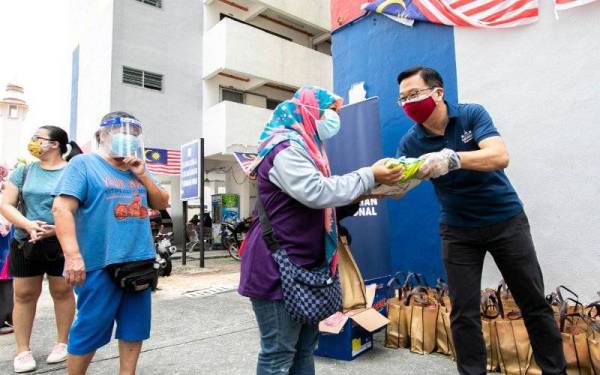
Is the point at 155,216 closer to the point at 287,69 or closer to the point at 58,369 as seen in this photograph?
the point at 58,369

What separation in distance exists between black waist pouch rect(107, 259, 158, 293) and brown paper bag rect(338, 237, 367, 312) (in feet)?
3.44

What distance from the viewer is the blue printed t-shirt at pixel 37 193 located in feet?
9.04

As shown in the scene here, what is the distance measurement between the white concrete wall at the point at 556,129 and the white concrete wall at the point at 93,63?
11.2 m

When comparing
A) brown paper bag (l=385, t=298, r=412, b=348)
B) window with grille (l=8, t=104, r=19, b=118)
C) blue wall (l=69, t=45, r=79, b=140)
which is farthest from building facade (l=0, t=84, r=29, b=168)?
brown paper bag (l=385, t=298, r=412, b=348)

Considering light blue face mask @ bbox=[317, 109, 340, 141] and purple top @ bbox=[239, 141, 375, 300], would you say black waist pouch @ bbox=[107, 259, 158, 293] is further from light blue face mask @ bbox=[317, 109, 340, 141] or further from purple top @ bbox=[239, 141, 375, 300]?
light blue face mask @ bbox=[317, 109, 340, 141]

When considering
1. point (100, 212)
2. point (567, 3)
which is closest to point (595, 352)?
point (567, 3)

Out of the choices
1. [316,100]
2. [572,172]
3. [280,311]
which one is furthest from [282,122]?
[572,172]

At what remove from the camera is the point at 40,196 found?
9.07ft

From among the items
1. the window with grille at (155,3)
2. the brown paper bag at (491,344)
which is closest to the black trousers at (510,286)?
the brown paper bag at (491,344)

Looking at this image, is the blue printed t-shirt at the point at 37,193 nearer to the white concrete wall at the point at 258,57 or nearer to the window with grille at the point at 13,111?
the white concrete wall at the point at 258,57

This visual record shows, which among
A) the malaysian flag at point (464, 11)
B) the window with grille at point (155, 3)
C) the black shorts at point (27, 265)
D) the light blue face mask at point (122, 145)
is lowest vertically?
the black shorts at point (27, 265)

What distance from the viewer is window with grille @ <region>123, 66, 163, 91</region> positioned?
11.9 meters

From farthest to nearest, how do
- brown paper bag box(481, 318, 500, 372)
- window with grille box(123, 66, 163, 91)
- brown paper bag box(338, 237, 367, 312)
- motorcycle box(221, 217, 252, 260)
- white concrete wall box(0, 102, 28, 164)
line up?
white concrete wall box(0, 102, 28, 164)
window with grille box(123, 66, 163, 91)
motorcycle box(221, 217, 252, 260)
brown paper bag box(481, 318, 500, 372)
brown paper bag box(338, 237, 367, 312)

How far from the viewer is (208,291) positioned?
564 centimetres
